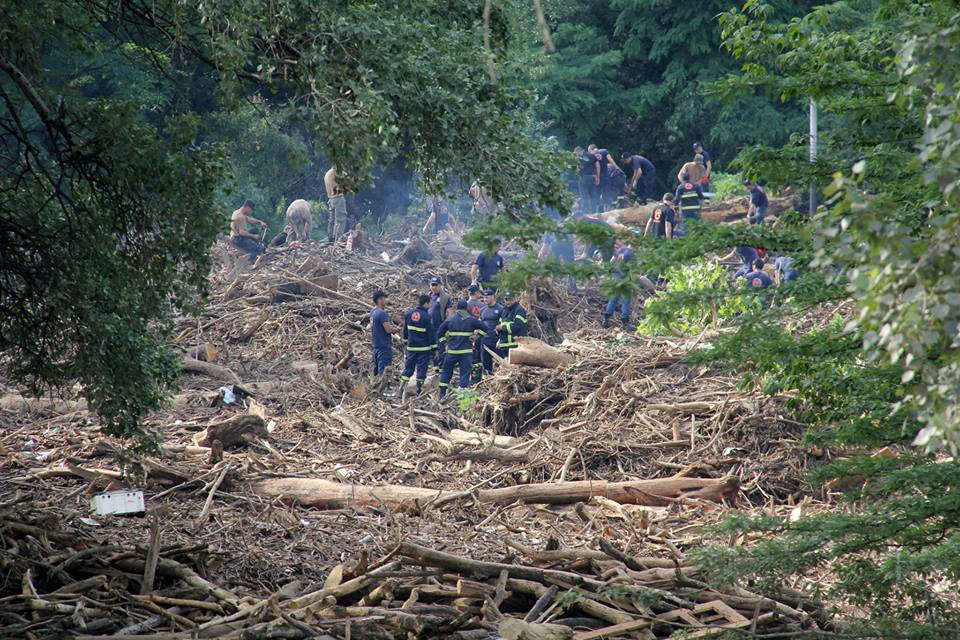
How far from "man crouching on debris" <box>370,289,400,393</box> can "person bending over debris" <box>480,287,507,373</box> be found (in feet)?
5.19

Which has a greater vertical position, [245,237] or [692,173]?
[692,173]

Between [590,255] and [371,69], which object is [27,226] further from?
[590,255]

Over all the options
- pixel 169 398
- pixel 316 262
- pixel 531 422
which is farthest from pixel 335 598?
pixel 316 262

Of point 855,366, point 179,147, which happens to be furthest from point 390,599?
point 179,147

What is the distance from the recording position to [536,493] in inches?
445

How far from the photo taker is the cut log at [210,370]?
17.2 meters

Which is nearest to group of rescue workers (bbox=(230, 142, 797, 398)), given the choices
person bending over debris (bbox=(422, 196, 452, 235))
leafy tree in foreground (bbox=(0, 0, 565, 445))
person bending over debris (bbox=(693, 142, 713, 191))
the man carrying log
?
person bending over debris (bbox=(693, 142, 713, 191))

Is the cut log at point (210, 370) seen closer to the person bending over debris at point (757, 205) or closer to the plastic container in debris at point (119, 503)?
the plastic container in debris at point (119, 503)

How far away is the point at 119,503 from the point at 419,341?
7.43m

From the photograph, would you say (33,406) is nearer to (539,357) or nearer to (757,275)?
(539,357)

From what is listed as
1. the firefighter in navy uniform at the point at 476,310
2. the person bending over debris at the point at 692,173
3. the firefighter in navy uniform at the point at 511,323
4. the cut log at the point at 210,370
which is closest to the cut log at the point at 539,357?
the firefighter in navy uniform at the point at 511,323

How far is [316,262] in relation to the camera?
22203mm

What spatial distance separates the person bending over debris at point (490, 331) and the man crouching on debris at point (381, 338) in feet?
5.19

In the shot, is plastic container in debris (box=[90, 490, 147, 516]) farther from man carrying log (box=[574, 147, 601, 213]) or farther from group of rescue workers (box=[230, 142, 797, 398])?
man carrying log (box=[574, 147, 601, 213])
